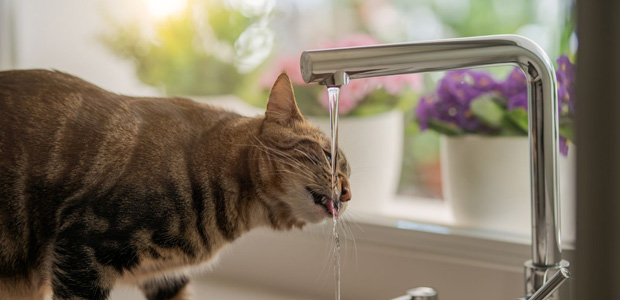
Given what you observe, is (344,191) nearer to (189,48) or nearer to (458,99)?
(458,99)

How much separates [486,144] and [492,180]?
0.06 meters

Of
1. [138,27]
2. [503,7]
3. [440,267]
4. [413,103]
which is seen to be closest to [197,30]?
[138,27]

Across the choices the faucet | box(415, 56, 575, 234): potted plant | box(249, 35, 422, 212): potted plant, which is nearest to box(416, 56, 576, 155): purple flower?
box(415, 56, 575, 234): potted plant

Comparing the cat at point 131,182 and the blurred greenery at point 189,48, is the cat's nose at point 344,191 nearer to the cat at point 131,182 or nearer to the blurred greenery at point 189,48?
the cat at point 131,182

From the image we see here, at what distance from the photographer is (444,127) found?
1078 millimetres

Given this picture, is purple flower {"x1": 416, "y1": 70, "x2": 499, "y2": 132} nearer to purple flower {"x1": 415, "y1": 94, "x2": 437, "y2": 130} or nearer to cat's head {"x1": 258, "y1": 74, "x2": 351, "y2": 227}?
purple flower {"x1": 415, "y1": 94, "x2": 437, "y2": 130}

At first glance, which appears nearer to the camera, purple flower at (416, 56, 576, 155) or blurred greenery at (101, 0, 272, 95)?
purple flower at (416, 56, 576, 155)

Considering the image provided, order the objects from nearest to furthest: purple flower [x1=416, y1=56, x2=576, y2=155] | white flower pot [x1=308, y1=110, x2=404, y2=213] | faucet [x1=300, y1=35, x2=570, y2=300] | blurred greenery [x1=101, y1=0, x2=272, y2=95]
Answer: faucet [x1=300, y1=35, x2=570, y2=300] → purple flower [x1=416, y1=56, x2=576, y2=155] → white flower pot [x1=308, y1=110, x2=404, y2=213] → blurred greenery [x1=101, y1=0, x2=272, y2=95]

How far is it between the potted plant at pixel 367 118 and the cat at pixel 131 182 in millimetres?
319

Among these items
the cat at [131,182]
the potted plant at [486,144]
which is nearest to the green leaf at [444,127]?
the potted plant at [486,144]

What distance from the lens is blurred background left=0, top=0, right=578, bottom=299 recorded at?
1.05 meters

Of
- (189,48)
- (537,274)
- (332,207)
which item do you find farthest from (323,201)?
(189,48)

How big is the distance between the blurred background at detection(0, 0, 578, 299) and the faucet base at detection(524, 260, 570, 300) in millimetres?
148

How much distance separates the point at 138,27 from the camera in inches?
59.2
